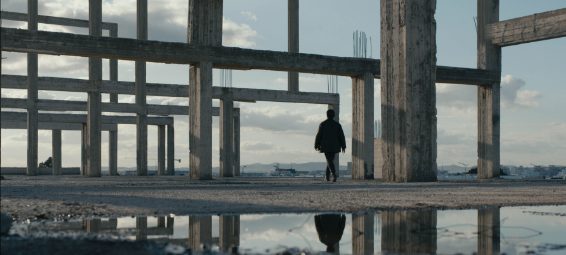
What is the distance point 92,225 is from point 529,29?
15671 mm

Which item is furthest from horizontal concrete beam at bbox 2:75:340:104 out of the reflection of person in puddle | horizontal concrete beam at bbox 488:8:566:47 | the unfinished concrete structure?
the reflection of person in puddle

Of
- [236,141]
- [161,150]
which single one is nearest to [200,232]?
[236,141]

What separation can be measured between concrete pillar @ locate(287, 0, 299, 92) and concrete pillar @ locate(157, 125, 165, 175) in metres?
8.51

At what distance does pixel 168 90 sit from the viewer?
3142 cm

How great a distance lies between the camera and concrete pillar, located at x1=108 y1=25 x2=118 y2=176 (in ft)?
111

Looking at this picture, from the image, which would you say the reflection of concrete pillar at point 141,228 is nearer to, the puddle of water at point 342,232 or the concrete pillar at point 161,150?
the puddle of water at point 342,232

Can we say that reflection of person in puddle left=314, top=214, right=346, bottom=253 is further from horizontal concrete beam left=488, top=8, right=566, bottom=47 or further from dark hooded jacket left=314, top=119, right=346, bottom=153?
horizontal concrete beam left=488, top=8, right=566, bottom=47

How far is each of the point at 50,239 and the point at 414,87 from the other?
10.7 meters

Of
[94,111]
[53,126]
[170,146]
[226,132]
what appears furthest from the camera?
[53,126]

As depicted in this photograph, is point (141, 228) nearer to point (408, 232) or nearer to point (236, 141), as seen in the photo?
point (408, 232)

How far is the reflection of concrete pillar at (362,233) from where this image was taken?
3792 mm

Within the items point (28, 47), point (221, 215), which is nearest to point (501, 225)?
point (221, 215)

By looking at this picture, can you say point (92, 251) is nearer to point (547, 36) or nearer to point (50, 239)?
point (50, 239)

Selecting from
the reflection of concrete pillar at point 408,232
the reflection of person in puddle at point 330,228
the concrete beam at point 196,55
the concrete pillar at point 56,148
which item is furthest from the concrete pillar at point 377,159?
the concrete pillar at point 56,148
